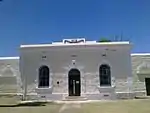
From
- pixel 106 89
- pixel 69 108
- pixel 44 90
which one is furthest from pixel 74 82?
pixel 69 108

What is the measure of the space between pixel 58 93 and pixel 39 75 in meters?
2.67

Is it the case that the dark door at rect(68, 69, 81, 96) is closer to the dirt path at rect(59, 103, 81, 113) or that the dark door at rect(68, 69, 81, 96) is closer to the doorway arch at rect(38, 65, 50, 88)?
the doorway arch at rect(38, 65, 50, 88)

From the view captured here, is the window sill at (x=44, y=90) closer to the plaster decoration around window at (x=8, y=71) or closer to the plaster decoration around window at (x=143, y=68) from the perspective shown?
the plaster decoration around window at (x=8, y=71)

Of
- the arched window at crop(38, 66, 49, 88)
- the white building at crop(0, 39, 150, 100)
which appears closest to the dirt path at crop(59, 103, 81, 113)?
the white building at crop(0, 39, 150, 100)

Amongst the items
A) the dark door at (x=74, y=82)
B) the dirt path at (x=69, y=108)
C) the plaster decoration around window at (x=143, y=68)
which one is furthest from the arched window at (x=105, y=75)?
the dirt path at (x=69, y=108)

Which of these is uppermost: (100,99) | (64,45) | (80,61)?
(64,45)

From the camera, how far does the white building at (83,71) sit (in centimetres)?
2505

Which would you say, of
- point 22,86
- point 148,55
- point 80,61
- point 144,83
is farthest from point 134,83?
point 22,86

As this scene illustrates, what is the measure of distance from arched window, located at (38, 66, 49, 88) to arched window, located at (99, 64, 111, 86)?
5.35m

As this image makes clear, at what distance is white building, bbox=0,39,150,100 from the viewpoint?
25.0 metres

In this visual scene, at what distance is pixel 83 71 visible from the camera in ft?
83.0

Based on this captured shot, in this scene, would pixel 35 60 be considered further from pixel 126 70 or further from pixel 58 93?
pixel 126 70

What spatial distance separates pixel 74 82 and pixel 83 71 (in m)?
1.48

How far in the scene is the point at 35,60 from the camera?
1025 inches
